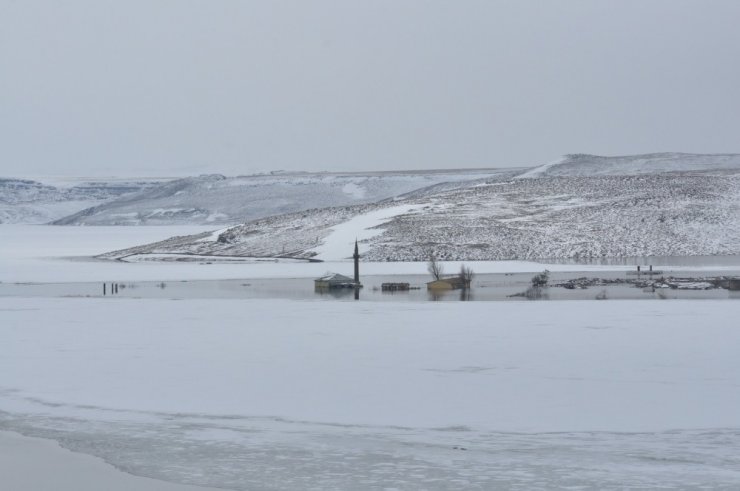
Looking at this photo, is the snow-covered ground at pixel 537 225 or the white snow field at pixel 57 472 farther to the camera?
the snow-covered ground at pixel 537 225

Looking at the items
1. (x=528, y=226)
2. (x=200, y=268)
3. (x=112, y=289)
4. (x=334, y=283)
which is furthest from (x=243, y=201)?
(x=112, y=289)

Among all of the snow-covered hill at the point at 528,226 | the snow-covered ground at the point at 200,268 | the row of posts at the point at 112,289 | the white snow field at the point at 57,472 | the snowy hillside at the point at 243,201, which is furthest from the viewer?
the snowy hillside at the point at 243,201

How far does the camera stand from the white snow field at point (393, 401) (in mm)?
12883

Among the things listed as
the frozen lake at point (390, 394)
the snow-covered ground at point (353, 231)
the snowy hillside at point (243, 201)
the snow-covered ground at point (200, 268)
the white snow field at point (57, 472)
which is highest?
the snowy hillside at point (243, 201)

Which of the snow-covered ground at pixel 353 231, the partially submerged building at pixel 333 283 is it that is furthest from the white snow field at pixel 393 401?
the snow-covered ground at pixel 353 231

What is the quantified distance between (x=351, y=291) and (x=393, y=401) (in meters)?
29.9

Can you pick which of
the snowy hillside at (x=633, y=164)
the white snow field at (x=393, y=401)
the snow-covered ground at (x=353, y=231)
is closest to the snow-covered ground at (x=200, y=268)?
the snow-covered ground at (x=353, y=231)

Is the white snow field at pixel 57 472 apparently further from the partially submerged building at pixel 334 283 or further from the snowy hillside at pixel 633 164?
the snowy hillside at pixel 633 164

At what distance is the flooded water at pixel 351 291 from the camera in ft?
134

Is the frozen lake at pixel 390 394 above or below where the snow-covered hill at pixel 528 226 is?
below

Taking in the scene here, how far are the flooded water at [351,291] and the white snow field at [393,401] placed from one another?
41.6 feet

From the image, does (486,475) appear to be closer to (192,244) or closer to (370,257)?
(370,257)

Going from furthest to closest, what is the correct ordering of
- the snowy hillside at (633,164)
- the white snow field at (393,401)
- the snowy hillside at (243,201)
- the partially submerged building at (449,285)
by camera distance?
the snowy hillside at (243,201) → the snowy hillside at (633,164) → the partially submerged building at (449,285) → the white snow field at (393,401)

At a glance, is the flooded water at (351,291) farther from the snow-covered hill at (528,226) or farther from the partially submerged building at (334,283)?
the snow-covered hill at (528,226)
